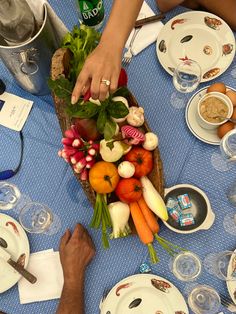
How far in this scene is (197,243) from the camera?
1.03 meters

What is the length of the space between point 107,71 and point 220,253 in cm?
57

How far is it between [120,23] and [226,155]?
462mm

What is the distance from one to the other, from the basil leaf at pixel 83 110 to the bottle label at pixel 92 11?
37 centimetres

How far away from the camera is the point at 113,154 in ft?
3.01

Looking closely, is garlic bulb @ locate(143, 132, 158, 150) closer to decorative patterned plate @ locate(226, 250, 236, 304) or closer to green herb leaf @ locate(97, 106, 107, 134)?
green herb leaf @ locate(97, 106, 107, 134)

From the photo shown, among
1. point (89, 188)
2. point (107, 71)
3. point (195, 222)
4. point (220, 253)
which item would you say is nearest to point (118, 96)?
point (107, 71)

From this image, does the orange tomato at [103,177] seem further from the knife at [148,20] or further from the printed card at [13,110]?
the knife at [148,20]

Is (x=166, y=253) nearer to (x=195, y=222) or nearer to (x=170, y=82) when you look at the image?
(x=195, y=222)

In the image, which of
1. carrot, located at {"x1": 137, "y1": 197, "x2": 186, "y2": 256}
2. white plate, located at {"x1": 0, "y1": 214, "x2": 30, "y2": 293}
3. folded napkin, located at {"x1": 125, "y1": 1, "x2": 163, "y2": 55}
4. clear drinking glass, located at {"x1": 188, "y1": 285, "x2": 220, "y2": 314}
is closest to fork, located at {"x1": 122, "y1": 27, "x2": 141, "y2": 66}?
folded napkin, located at {"x1": 125, "y1": 1, "x2": 163, "y2": 55}

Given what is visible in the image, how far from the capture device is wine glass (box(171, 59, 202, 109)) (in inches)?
43.5

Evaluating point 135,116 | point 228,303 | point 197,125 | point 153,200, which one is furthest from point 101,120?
point 228,303

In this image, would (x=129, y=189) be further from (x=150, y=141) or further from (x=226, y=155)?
(x=226, y=155)

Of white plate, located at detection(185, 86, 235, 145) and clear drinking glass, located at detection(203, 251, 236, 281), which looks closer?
clear drinking glass, located at detection(203, 251, 236, 281)

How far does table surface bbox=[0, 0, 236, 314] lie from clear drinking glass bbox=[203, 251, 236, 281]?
0.05 ft
